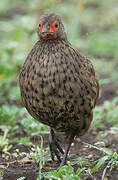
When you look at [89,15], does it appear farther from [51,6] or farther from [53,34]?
[53,34]

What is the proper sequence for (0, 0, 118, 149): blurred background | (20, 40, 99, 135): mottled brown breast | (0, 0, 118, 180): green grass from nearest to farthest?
(20, 40, 99, 135): mottled brown breast < (0, 0, 118, 180): green grass < (0, 0, 118, 149): blurred background

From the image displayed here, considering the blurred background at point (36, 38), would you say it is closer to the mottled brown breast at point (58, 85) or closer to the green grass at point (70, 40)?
the green grass at point (70, 40)

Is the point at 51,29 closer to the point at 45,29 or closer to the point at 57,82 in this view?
the point at 45,29

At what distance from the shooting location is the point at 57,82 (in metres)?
3.69

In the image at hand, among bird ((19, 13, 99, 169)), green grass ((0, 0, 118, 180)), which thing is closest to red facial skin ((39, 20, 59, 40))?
bird ((19, 13, 99, 169))

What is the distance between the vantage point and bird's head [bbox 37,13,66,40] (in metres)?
3.80

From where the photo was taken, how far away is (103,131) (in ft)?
16.8

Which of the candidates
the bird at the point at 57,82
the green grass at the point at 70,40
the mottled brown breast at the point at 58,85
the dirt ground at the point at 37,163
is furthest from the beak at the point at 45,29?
the dirt ground at the point at 37,163

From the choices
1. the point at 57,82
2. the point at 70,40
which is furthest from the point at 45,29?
the point at 70,40

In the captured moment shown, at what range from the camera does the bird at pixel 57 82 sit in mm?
3713

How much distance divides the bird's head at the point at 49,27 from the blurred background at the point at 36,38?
123 cm

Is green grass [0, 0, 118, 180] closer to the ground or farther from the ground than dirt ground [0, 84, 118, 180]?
farther from the ground

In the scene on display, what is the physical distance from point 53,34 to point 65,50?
0.56 ft

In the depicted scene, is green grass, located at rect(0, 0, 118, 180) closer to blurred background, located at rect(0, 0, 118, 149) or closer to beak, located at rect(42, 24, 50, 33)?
blurred background, located at rect(0, 0, 118, 149)
